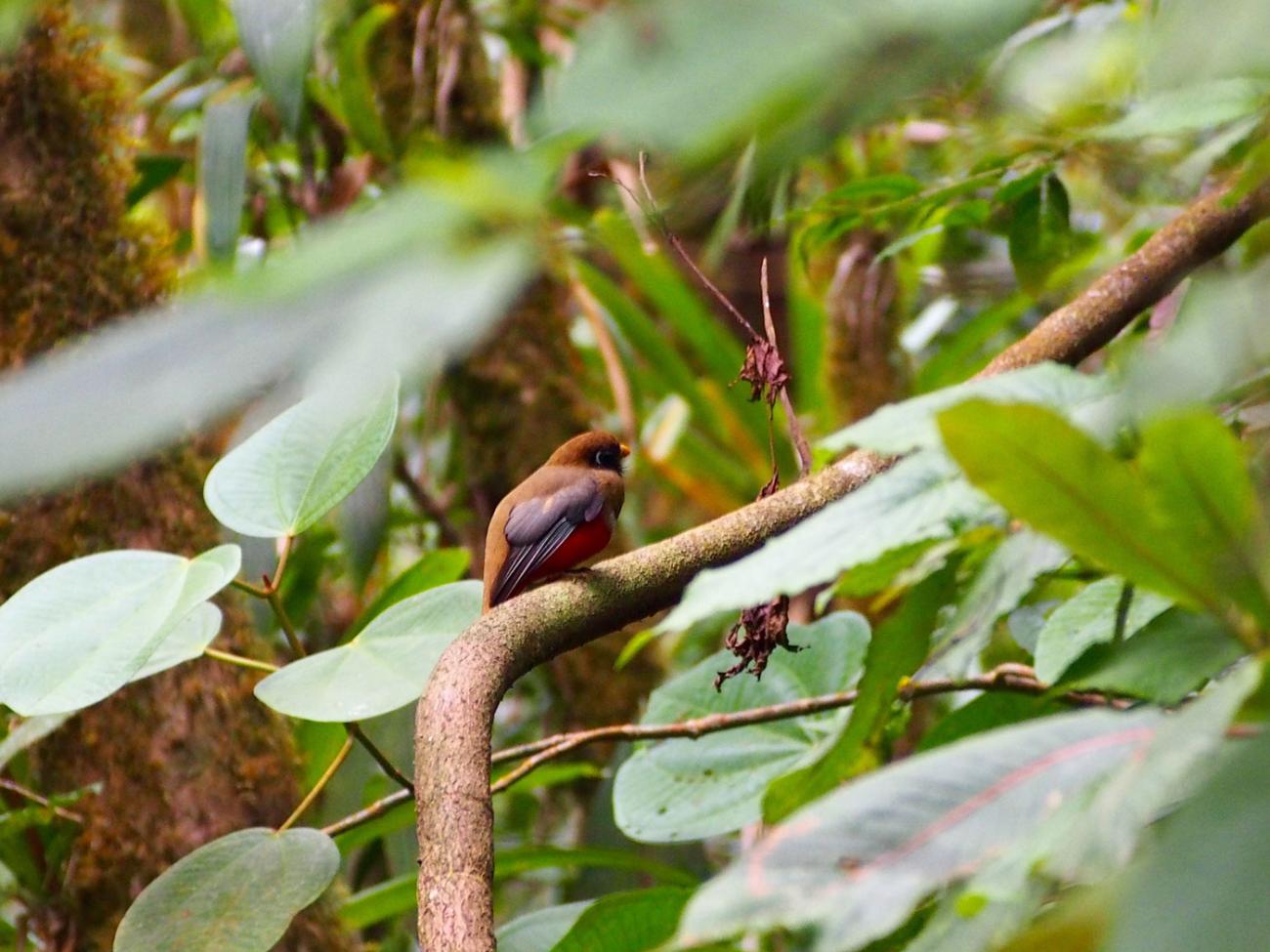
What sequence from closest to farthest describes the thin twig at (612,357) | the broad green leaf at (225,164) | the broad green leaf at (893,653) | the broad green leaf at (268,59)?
the broad green leaf at (893,653) < the broad green leaf at (268,59) < the broad green leaf at (225,164) < the thin twig at (612,357)

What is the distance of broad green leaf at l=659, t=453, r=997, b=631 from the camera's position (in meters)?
0.63

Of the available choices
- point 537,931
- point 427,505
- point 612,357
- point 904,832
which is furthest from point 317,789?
point 612,357

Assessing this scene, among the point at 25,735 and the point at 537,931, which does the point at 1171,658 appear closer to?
the point at 537,931

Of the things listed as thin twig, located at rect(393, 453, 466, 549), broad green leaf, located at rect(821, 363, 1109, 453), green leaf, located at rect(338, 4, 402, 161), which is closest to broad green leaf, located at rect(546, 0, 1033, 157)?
broad green leaf, located at rect(821, 363, 1109, 453)

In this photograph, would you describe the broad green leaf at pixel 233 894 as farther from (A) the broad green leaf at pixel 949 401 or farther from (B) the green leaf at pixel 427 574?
(A) the broad green leaf at pixel 949 401

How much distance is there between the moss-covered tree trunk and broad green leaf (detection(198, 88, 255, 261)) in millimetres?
157

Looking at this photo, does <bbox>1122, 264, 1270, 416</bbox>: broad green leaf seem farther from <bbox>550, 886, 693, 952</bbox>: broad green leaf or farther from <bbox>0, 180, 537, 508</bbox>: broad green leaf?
<bbox>550, 886, 693, 952</bbox>: broad green leaf

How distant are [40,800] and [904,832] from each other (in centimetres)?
169

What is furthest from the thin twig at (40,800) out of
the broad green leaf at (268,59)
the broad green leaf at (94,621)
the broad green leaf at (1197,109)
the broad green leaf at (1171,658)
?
the broad green leaf at (1197,109)

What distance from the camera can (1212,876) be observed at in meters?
0.36

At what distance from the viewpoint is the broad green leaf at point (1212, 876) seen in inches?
13.6

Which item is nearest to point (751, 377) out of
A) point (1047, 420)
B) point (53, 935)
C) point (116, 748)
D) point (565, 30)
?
point (1047, 420)

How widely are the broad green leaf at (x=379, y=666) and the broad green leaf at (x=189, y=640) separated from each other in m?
0.11

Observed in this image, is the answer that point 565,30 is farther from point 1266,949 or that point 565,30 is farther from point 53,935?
point 1266,949
